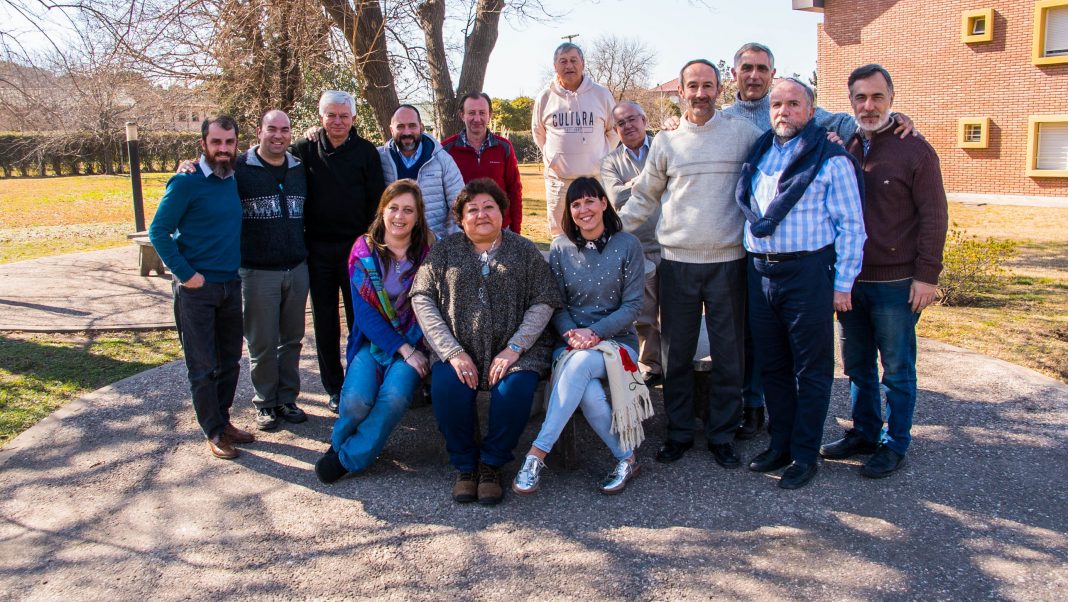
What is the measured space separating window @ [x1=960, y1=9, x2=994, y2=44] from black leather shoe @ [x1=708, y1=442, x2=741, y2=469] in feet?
68.8

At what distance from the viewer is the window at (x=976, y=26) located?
20.4 metres

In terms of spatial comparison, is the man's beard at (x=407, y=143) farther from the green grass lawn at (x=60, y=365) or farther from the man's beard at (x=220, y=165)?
the green grass lawn at (x=60, y=365)

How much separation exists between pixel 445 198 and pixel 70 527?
2728 mm

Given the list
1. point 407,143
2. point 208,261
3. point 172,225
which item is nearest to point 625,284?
point 407,143

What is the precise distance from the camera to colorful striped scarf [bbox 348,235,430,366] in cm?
429

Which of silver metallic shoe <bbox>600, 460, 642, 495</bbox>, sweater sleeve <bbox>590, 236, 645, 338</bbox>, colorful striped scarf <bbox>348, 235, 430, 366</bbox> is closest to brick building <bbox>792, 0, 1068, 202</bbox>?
sweater sleeve <bbox>590, 236, 645, 338</bbox>

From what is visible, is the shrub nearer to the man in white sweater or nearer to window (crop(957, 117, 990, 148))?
the man in white sweater

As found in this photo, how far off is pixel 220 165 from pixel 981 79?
73.7ft

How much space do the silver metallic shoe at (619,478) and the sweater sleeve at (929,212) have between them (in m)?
1.69

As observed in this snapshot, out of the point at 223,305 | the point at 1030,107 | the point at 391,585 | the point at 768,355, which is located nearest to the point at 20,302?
the point at 223,305

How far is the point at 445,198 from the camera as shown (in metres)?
5.03

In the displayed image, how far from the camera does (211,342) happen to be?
4.39m

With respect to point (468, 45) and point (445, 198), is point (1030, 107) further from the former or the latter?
point (445, 198)

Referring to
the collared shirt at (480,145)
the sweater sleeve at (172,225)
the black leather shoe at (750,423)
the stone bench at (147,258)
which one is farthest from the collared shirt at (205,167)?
the stone bench at (147,258)
